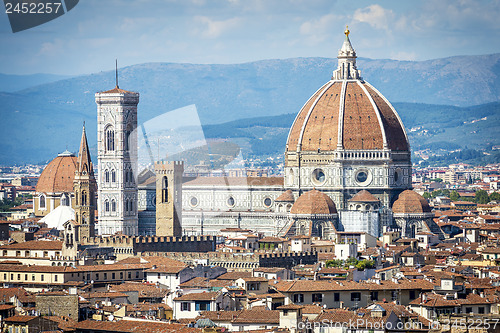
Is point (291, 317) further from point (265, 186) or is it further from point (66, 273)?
point (265, 186)

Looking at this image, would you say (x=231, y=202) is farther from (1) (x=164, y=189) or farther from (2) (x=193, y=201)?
(1) (x=164, y=189)

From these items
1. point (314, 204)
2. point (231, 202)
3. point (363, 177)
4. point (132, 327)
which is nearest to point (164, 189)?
point (231, 202)

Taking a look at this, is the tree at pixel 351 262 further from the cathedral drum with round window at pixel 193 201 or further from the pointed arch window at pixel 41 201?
the pointed arch window at pixel 41 201

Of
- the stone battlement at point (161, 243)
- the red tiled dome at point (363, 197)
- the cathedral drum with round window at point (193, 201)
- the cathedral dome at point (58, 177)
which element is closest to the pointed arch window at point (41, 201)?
the cathedral dome at point (58, 177)

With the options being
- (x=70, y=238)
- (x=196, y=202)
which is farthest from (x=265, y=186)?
(x=70, y=238)

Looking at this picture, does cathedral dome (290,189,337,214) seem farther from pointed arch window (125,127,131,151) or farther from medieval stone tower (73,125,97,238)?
medieval stone tower (73,125,97,238)

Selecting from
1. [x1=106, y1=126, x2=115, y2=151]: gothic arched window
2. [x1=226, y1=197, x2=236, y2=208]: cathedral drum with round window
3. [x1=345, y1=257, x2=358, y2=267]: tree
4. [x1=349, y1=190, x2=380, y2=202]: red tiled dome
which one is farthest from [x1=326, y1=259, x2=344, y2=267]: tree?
[x1=106, y1=126, x2=115, y2=151]: gothic arched window
